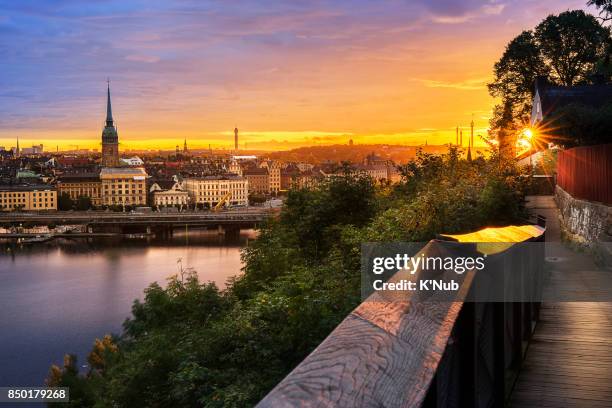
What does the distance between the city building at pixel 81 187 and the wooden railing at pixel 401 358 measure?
92539mm

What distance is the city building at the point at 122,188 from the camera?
9200cm

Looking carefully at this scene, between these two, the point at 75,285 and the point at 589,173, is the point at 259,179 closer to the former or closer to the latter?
the point at 75,285

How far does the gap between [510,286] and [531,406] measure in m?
0.42

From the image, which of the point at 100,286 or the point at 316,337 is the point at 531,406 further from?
the point at 100,286

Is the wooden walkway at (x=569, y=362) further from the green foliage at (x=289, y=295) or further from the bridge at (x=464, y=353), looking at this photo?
the green foliage at (x=289, y=295)

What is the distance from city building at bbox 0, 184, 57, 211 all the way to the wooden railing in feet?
295

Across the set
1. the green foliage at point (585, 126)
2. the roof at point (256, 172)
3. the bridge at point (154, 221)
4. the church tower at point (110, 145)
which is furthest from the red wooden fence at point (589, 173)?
the church tower at point (110, 145)

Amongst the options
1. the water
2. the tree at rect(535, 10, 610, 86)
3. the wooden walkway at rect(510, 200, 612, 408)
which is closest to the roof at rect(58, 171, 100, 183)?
the water

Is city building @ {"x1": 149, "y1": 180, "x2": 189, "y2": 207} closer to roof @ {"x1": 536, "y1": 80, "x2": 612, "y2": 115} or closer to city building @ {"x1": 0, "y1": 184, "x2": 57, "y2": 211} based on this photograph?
city building @ {"x1": 0, "y1": 184, "x2": 57, "y2": 211}

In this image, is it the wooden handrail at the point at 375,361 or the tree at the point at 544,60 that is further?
the tree at the point at 544,60

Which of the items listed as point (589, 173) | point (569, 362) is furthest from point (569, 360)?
point (589, 173)

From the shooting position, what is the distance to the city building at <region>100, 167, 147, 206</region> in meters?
92.0

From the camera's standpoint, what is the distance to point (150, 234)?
61.2m

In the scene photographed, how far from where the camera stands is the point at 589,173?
7617 mm
